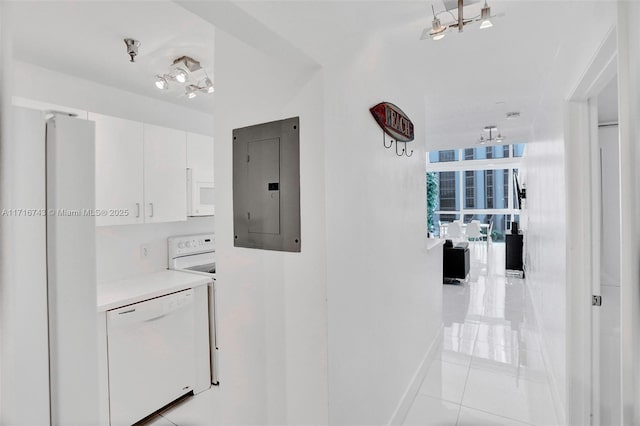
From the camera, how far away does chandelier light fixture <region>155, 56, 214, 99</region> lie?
2320 mm

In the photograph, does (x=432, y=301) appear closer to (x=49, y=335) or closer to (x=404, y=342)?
(x=404, y=342)

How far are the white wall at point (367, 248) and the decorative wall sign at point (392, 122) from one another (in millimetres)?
48

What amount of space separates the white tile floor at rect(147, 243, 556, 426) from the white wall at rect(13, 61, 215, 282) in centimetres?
119

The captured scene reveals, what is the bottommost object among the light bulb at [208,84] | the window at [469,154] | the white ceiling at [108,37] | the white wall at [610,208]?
the white wall at [610,208]

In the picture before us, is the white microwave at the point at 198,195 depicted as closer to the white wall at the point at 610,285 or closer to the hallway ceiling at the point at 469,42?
the hallway ceiling at the point at 469,42

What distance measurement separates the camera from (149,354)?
2.33 m

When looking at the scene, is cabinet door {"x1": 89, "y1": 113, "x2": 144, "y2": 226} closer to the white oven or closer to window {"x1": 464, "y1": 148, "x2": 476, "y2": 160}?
the white oven

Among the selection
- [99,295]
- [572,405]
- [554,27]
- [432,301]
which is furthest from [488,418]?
[99,295]

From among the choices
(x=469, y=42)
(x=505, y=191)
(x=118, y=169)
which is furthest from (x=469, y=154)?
(x=118, y=169)

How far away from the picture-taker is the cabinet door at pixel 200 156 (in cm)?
294

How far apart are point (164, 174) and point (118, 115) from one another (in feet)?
2.12

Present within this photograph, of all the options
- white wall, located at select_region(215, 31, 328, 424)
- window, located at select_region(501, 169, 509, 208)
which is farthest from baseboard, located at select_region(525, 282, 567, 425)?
window, located at select_region(501, 169, 509, 208)

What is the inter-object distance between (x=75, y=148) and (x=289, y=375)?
50.6 inches

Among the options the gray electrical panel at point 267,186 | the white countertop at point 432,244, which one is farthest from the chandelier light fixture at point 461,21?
the white countertop at point 432,244
